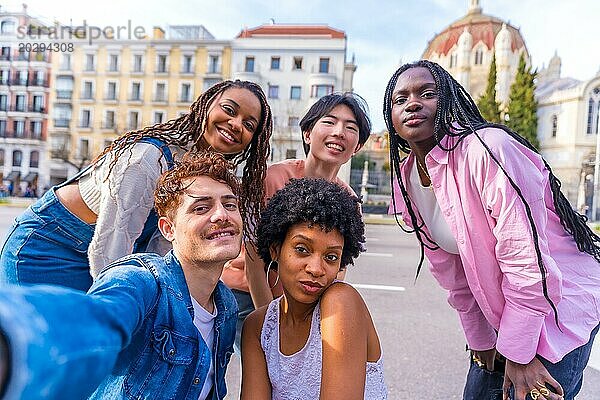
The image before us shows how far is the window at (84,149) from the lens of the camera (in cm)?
3697

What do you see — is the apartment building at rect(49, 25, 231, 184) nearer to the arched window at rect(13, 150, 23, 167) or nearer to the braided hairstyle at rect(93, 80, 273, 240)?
the arched window at rect(13, 150, 23, 167)

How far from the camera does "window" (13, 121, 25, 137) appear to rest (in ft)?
133

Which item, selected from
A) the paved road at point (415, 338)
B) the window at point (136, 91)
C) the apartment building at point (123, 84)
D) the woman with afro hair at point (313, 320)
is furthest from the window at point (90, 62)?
the woman with afro hair at point (313, 320)

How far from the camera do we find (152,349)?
1361 millimetres

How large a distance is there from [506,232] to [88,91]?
138 ft

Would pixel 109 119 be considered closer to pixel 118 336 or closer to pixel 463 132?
pixel 463 132

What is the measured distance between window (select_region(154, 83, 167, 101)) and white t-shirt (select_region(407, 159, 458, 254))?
37839 millimetres

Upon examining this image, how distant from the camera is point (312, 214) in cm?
169

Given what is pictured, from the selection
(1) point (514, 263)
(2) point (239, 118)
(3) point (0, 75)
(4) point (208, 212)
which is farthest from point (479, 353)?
(3) point (0, 75)

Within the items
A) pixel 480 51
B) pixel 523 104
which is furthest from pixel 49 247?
pixel 480 51

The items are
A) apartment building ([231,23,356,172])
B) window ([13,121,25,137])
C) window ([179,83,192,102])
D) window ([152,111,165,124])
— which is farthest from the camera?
window ([13,121,25,137])

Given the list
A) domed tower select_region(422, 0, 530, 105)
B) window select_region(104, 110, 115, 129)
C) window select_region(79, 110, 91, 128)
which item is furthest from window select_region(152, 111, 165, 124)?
domed tower select_region(422, 0, 530, 105)

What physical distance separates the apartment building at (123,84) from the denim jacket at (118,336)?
3635 cm

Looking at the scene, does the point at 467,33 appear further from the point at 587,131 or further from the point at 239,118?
the point at 239,118
